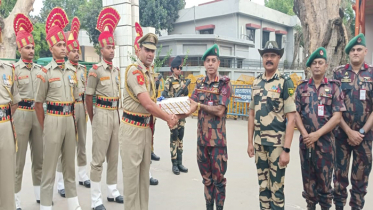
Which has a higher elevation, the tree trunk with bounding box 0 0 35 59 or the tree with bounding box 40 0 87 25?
the tree with bounding box 40 0 87 25

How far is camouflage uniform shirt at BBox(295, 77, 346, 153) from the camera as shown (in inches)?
127

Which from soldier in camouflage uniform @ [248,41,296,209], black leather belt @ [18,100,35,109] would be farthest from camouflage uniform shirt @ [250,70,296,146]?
black leather belt @ [18,100,35,109]

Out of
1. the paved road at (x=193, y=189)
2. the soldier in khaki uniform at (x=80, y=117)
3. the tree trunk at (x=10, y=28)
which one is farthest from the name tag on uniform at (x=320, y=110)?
the tree trunk at (x=10, y=28)

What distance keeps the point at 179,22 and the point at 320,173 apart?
1092 inches

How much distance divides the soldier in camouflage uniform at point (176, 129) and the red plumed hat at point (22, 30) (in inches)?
96.5

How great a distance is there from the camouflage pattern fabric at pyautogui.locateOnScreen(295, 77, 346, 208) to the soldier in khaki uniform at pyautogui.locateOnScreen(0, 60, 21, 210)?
10.3ft

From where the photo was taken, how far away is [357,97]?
11.4 feet

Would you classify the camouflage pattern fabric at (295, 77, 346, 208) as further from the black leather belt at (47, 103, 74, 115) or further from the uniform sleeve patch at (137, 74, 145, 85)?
the black leather belt at (47, 103, 74, 115)

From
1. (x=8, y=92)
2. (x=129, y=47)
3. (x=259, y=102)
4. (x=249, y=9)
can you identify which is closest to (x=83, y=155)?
(x=8, y=92)

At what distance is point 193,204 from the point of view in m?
3.94

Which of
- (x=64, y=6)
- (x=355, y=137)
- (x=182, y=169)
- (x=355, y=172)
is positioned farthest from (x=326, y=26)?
(x=64, y=6)

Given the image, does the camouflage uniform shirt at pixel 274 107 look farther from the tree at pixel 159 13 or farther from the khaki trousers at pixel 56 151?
the tree at pixel 159 13

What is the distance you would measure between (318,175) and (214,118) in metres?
1.35

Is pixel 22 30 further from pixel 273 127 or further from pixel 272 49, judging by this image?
pixel 273 127
